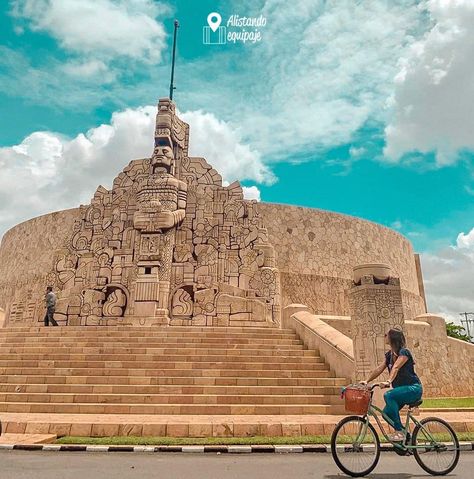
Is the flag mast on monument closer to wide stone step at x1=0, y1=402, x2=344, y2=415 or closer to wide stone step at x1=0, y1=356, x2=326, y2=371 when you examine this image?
wide stone step at x1=0, y1=356, x2=326, y2=371

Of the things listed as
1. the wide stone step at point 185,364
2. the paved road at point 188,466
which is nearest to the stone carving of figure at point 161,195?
the wide stone step at point 185,364

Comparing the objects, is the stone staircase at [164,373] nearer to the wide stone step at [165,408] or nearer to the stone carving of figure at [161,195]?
the wide stone step at [165,408]

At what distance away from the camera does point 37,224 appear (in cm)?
2553

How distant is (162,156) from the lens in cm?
1658

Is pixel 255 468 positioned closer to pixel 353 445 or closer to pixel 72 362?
pixel 353 445

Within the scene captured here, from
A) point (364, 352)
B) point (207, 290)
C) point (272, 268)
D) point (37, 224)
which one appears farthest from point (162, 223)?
point (37, 224)

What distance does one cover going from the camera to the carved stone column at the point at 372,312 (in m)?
8.28

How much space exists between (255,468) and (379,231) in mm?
21907

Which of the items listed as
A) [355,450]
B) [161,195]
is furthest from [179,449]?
[161,195]

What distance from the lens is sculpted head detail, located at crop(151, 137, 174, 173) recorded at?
54.4 feet

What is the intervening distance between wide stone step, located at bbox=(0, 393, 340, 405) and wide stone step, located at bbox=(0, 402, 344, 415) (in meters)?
0.29

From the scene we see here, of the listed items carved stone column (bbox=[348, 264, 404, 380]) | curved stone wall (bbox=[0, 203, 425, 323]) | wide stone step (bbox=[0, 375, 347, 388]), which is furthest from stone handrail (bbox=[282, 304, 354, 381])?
curved stone wall (bbox=[0, 203, 425, 323])

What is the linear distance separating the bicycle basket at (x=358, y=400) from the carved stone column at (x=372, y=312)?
14.8 ft

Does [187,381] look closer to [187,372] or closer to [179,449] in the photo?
[187,372]
